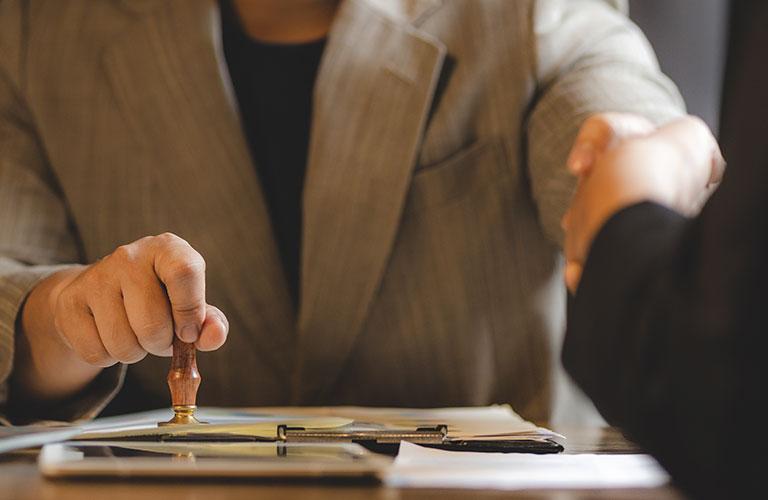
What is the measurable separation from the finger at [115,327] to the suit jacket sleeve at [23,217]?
133 millimetres

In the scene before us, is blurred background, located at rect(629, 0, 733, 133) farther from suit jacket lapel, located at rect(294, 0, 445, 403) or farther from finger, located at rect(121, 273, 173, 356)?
finger, located at rect(121, 273, 173, 356)

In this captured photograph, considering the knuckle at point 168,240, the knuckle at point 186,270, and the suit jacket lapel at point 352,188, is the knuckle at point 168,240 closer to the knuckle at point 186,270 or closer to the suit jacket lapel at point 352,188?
the knuckle at point 186,270

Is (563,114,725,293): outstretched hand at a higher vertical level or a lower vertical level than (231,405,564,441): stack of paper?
higher

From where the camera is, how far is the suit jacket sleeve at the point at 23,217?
0.70 m

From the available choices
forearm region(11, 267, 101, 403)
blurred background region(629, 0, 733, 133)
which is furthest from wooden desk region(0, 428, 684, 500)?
blurred background region(629, 0, 733, 133)

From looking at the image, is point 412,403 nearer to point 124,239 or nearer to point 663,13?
point 124,239

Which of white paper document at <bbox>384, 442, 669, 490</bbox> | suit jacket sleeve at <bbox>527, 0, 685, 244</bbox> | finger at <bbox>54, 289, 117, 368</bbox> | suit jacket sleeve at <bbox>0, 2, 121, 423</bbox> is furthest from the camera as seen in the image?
suit jacket sleeve at <bbox>527, 0, 685, 244</bbox>

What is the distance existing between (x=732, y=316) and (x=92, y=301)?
43 cm

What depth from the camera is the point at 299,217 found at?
96 centimetres

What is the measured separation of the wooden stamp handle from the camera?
54 cm

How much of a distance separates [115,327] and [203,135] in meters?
0.38

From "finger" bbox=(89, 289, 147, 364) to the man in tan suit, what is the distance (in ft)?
1.05

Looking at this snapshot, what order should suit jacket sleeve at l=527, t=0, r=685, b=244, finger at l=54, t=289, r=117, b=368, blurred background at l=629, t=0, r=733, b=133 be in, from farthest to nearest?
blurred background at l=629, t=0, r=733, b=133 < suit jacket sleeve at l=527, t=0, r=685, b=244 < finger at l=54, t=289, r=117, b=368

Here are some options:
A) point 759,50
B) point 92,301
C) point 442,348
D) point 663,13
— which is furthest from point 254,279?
point 663,13
